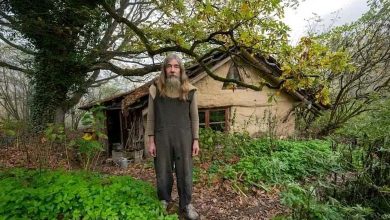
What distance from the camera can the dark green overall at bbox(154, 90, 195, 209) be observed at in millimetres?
4332

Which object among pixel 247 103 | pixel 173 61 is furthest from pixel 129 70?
pixel 173 61

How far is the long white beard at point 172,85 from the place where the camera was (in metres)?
4.33

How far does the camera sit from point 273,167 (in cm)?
721

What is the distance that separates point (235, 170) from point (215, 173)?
1.57 ft

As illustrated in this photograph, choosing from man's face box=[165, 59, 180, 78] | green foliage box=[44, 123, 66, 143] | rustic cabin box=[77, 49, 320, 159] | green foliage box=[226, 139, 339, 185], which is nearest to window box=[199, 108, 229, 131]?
rustic cabin box=[77, 49, 320, 159]

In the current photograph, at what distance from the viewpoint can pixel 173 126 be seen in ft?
Result: 14.2

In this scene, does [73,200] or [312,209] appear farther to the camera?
[73,200]

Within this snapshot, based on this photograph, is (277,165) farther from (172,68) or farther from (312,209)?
(172,68)

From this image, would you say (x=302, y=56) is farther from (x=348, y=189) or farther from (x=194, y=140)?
(x=194, y=140)

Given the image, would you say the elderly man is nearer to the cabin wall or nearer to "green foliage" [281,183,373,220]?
"green foliage" [281,183,373,220]

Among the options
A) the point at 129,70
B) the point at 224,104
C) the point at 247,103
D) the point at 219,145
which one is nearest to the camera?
the point at 219,145

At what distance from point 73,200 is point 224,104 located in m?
9.59

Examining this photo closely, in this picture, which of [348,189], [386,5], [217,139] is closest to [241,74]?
[217,139]

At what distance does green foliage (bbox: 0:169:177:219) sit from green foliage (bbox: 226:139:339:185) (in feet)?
9.17
